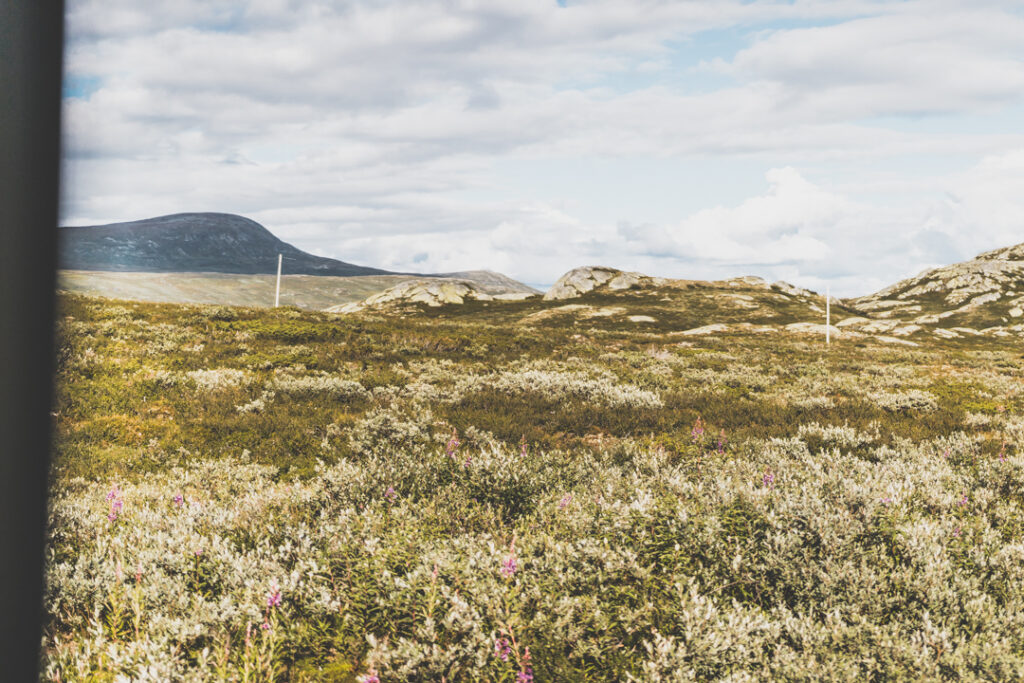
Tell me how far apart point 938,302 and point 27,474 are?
570 feet

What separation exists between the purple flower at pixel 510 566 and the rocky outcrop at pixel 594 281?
111 metres

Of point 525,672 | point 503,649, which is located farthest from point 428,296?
point 525,672

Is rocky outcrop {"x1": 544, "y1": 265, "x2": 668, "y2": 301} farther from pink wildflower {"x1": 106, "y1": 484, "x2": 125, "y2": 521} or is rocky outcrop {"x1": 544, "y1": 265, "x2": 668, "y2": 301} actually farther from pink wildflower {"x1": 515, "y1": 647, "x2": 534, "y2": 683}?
pink wildflower {"x1": 515, "y1": 647, "x2": 534, "y2": 683}

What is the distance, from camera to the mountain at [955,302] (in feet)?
333

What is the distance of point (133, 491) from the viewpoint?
698 cm

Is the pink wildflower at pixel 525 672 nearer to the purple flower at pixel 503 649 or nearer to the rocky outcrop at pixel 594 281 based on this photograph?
the purple flower at pixel 503 649

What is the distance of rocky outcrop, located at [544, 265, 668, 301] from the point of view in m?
120

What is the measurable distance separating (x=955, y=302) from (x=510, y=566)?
168415mm

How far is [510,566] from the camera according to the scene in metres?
4.10

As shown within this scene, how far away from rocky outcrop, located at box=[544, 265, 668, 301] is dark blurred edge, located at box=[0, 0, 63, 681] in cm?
11235

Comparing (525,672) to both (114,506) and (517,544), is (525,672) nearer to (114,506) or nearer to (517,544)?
(517,544)

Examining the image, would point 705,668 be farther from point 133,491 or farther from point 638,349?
point 638,349

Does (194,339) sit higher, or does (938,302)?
(938,302)

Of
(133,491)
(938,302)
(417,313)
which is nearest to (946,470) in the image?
(133,491)
